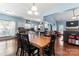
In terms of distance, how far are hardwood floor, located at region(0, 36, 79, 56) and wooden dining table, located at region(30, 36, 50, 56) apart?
8.0 inches

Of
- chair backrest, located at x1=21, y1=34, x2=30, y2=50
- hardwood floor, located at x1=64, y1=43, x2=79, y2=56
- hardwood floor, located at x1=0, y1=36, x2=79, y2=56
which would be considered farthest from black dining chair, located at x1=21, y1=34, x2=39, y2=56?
hardwood floor, located at x1=64, y1=43, x2=79, y2=56

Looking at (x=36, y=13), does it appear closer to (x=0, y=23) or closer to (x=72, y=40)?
(x=0, y=23)

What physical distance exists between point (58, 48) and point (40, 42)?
14.6 inches

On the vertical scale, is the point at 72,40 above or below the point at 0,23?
below

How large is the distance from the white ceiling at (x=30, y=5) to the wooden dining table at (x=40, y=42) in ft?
1.37

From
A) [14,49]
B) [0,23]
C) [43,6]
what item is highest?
[43,6]

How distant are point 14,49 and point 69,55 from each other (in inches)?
43.0

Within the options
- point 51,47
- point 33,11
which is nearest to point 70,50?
point 51,47

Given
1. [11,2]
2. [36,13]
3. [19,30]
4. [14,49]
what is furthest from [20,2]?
[14,49]

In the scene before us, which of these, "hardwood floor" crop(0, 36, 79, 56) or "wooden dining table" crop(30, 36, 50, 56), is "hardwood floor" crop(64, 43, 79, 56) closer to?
"hardwood floor" crop(0, 36, 79, 56)

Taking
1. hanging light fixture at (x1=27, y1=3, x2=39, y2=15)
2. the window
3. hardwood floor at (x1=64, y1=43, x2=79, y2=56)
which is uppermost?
hanging light fixture at (x1=27, y1=3, x2=39, y2=15)

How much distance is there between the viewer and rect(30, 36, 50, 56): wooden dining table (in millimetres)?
2125

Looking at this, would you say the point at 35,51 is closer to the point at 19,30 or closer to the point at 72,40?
the point at 19,30

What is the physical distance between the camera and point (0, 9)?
2.11m
